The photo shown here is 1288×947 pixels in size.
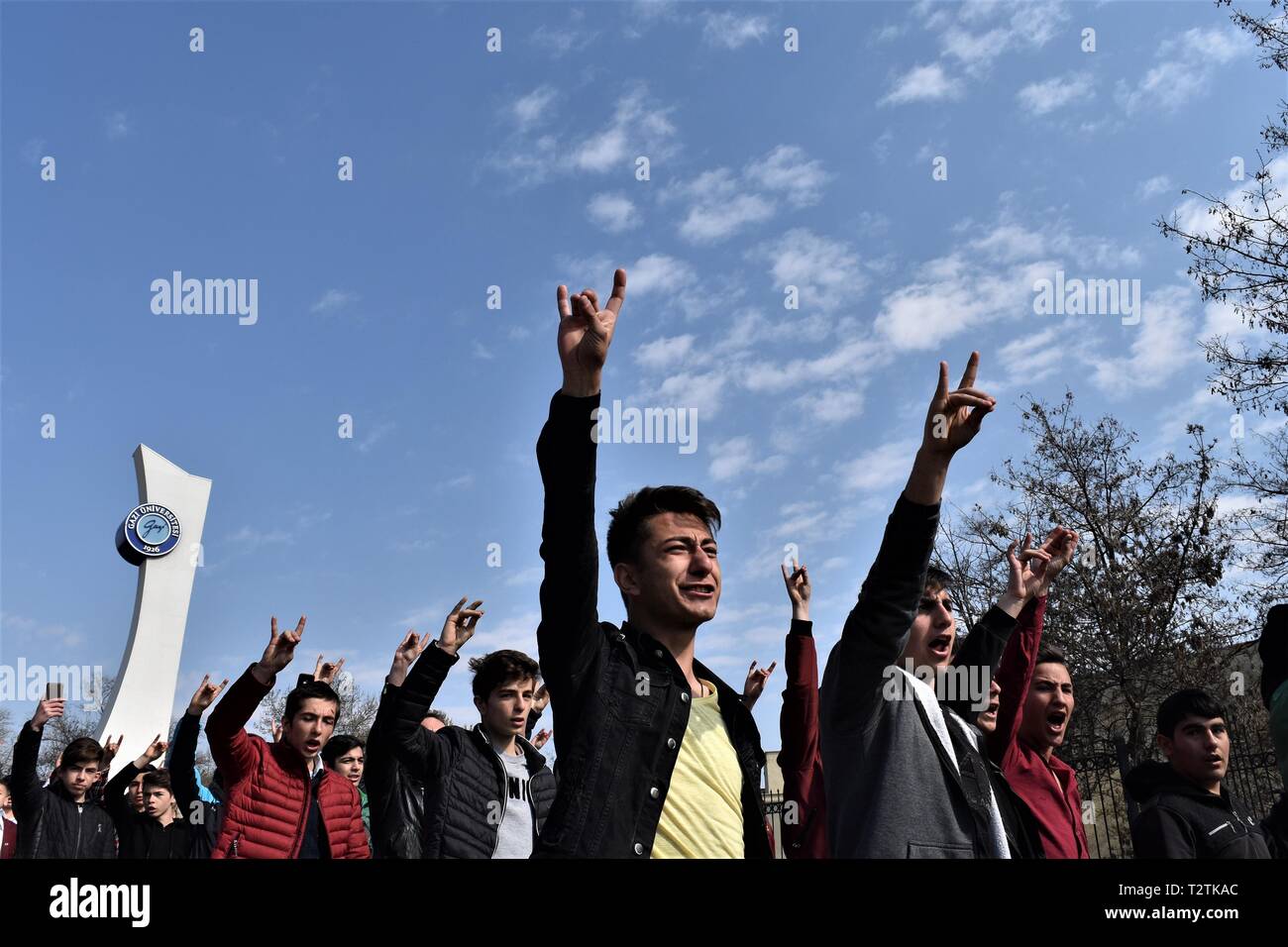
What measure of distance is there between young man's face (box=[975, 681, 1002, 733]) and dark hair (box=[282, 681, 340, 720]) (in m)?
3.47

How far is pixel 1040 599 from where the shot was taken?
15.8 ft

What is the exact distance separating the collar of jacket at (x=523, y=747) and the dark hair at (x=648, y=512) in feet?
7.79

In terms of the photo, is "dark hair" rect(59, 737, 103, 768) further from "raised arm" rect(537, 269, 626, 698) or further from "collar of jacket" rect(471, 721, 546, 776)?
"raised arm" rect(537, 269, 626, 698)

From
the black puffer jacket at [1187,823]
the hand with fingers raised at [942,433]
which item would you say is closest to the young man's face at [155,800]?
the black puffer jacket at [1187,823]

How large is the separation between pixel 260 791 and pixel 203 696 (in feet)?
3.05

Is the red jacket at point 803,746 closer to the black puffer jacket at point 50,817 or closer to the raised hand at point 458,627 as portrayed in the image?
the raised hand at point 458,627

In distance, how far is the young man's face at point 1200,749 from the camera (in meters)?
4.77

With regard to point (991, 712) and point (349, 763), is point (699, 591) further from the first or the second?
point (349, 763)

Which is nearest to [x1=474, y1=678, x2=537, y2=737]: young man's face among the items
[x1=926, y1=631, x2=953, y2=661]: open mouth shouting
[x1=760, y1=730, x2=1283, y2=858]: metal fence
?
[x1=926, y1=631, x2=953, y2=661]: open mouth shouting

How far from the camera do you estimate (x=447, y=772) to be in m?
5.20

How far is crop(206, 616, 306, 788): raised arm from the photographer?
5344 millimetres
